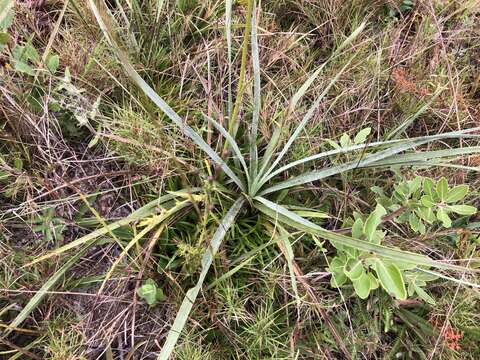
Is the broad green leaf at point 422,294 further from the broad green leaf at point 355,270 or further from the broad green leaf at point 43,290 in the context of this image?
the broad green leaf at point 43,290


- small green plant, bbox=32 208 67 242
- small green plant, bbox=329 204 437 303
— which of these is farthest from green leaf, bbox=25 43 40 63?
small green plant, bbox=329 204 437 303

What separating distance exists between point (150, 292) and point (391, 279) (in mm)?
523

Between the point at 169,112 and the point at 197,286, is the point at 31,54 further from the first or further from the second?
the point at 197,286

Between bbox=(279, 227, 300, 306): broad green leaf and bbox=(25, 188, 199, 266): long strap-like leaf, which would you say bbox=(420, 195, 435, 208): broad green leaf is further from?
bbox=(25, 188, 199, 266): long strap-like leaf

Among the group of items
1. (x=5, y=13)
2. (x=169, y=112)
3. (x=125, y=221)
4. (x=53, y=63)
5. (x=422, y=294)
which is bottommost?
(x=422, y=294)

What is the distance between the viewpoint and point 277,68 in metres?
1.41

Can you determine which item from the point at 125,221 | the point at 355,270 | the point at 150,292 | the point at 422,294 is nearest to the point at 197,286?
the point at 150,292

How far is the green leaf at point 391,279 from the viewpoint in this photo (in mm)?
914

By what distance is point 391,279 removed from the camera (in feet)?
3.06

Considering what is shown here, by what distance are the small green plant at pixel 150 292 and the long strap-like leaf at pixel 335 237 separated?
1.05 ft

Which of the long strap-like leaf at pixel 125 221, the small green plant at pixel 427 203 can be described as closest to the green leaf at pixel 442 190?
the small green plant at pixel 427 203

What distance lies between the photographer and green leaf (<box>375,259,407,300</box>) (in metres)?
0.91

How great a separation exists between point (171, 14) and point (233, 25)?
0.17 meters

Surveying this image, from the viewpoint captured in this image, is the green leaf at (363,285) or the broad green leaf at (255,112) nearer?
the green leaf at (363,285)
